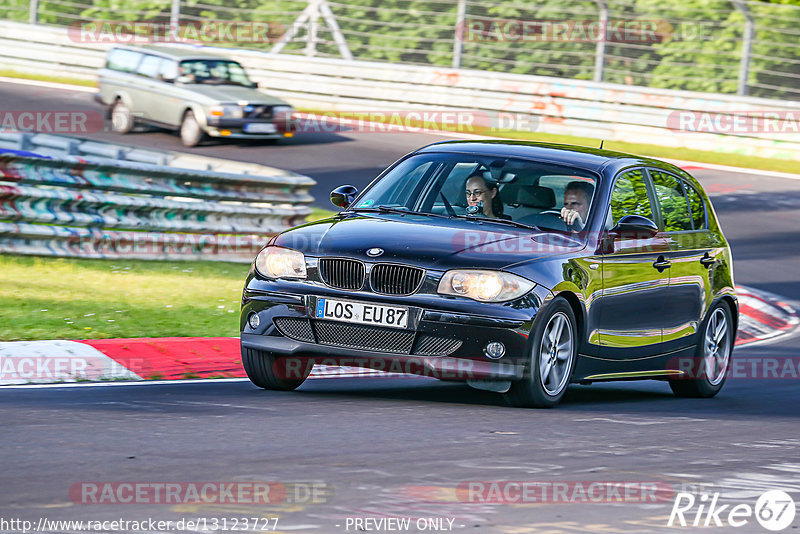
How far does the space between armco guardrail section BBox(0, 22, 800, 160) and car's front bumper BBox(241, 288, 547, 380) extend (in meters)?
19.2

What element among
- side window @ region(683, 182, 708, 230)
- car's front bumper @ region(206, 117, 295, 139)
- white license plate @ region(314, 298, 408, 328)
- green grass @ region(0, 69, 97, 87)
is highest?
side window @ region(683, 182, 708, 230)

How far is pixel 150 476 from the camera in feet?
19.2

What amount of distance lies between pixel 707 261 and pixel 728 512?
454cm

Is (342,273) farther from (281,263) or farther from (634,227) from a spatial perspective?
(634,227)

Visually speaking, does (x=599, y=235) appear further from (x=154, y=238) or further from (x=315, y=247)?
(x=154, y=238)

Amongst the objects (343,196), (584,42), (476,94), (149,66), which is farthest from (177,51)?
(343,196)

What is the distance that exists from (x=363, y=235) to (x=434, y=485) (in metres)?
2.60

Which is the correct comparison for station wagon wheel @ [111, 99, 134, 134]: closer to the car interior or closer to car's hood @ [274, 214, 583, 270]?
the car interior

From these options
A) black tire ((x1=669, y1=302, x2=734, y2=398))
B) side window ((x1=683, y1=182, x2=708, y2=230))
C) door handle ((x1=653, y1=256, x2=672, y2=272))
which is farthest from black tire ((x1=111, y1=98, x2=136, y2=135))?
door handle ((x1=653, y1=256, x2=672, y2=272))

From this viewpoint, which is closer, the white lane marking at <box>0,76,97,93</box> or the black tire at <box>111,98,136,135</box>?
the black tire at <box>111,98,136,135</box>

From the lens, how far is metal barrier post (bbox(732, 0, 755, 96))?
1045 inches

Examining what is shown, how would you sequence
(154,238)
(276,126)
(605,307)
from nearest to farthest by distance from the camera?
1. (605,307)
2. (154,238)
3. (276,126)

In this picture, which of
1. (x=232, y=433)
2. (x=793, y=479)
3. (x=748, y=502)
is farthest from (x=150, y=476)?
(x=793, y=479)

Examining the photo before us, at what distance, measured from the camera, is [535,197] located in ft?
29.5
